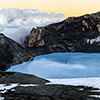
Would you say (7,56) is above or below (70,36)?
below

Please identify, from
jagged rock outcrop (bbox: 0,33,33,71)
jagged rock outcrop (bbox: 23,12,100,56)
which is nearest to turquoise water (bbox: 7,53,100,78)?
jagged rock outcrop (bbox: 0,33,33,71)

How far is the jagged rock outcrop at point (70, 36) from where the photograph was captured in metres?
64.5

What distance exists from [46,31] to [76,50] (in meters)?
24.5

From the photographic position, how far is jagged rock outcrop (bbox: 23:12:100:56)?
212ft

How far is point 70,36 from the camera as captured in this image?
73062 mm

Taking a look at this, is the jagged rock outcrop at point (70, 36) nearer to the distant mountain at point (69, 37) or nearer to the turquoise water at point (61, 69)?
the distant mountain at point (69, 37)

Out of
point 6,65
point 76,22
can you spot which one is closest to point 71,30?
point 76,22

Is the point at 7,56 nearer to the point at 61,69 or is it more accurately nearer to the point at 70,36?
the point at 61,69

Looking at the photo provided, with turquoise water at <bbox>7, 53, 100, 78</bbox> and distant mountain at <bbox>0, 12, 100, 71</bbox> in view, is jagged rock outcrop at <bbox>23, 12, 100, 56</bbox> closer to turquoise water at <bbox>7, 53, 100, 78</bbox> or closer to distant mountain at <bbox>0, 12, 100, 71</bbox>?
distant mountain at <bbox>0, 12, 100, 71</bbox>

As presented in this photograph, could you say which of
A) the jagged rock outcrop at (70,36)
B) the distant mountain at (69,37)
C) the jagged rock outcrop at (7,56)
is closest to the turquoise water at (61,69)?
the jagged rock outcrop at (7,56)

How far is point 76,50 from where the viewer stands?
64750 millimetres

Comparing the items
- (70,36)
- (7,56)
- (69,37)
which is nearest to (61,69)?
(7,56)

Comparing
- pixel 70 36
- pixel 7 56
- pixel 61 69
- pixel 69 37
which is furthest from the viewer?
pixel 70 36

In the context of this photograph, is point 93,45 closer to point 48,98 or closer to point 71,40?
point 71,40
